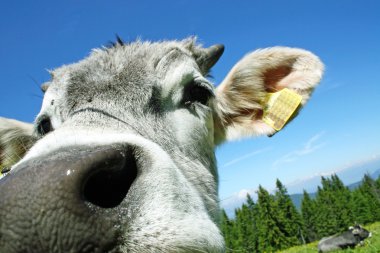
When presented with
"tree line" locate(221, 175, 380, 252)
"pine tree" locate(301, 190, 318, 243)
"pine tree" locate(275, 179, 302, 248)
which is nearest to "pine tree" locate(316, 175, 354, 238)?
"tree line" locate(221, 175, 380, 252)

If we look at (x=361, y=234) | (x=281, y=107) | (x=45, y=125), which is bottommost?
(x=361, y=234)

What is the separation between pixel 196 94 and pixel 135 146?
6.91 feet

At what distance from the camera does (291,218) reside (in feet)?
266

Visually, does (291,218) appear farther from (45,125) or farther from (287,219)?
(45,125)

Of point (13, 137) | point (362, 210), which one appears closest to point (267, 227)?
point (362, 210)

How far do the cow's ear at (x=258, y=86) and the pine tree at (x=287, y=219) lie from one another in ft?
249

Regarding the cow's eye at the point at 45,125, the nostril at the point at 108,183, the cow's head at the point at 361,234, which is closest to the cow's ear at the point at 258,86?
the cow's eye at the point at 45,125

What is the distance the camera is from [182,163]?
137 inches

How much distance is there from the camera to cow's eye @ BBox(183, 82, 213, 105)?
13.5ft

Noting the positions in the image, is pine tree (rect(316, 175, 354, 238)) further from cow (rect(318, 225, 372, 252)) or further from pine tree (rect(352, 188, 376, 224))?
cow (rect(318, 225, 372, 252))

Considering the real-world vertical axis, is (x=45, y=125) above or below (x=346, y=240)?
above

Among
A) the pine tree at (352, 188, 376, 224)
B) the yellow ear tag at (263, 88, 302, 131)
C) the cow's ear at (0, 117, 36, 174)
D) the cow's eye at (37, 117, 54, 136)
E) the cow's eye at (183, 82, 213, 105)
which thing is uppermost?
the cow's ear at (0, 117, 36, 174)

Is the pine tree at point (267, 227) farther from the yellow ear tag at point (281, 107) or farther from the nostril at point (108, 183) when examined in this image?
the nostril at point (108, 183)

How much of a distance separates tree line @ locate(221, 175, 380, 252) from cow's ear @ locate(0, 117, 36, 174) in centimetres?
7105
